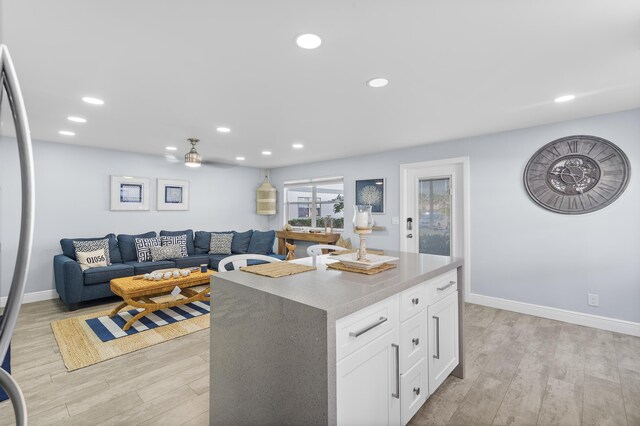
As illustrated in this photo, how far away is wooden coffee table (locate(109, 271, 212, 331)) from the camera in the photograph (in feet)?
10.7

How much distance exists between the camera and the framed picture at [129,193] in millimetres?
4875

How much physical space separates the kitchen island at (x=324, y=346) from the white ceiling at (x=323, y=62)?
4.63ft

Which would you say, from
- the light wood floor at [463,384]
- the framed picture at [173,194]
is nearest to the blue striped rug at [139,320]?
the light wood floor at [463,384]

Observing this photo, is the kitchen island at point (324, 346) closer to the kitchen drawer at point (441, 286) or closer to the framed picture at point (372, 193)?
the kitchen drawer at point (441, 286)

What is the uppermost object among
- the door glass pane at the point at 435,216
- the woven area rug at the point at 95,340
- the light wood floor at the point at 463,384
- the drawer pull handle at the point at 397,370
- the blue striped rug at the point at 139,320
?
the door glass pane at the point at 435,216

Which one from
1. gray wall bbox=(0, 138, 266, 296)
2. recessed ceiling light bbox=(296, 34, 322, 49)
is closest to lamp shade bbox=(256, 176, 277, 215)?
gray wall bbox=(0, 138, 266, 296)

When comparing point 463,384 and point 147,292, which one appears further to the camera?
point 147,292

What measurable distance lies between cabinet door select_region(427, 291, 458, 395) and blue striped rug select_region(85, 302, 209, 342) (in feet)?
8.99

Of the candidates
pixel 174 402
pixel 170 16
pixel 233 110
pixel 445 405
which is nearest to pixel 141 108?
pixel 233 110

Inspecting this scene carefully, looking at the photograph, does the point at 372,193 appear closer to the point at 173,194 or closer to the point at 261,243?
the point at 261,243

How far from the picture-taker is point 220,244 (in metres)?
5.61

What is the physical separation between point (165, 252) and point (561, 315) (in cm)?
541

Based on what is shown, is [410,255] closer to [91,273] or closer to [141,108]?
[141,108]

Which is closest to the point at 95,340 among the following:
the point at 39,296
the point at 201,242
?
the point at 39,296
